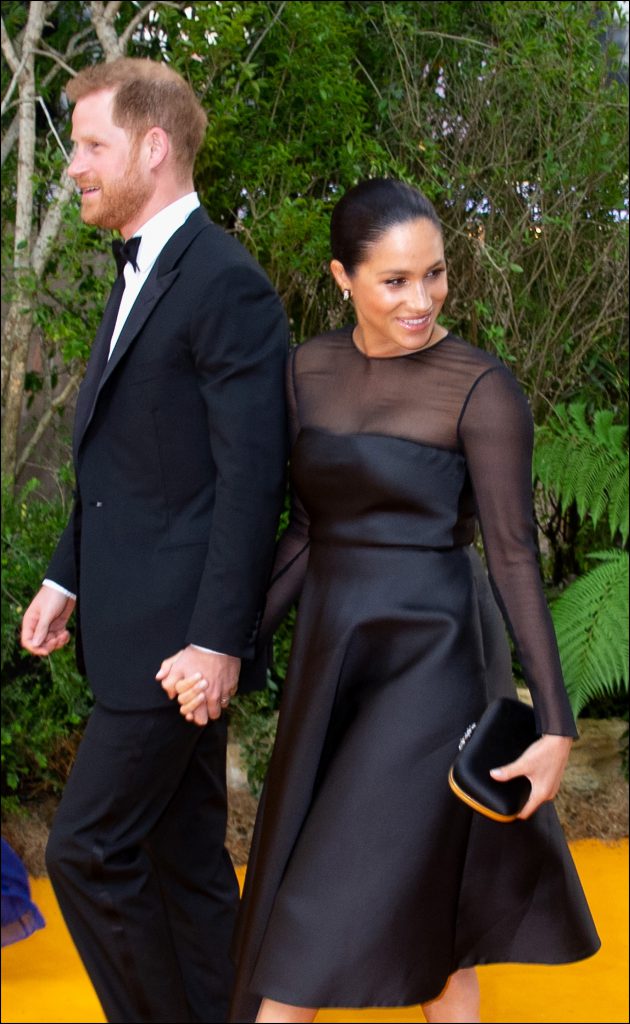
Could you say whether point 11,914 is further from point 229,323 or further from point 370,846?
point 229,323

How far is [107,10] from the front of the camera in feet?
14.9

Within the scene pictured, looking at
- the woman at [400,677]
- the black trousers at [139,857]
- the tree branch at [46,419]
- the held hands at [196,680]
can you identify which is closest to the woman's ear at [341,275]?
the woman at [400,677]

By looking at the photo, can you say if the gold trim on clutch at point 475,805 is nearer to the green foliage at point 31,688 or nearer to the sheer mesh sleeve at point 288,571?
the sheer mesh sleeve at point 288,571

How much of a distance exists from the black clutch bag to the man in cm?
47

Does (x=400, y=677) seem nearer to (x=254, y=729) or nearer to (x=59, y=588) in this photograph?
(x=59, y=588)

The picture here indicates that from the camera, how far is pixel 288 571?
2584mm

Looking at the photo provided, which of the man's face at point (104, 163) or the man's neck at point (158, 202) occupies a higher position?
the man's face at point (104, 163)

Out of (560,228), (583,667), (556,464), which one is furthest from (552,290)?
(583,667)

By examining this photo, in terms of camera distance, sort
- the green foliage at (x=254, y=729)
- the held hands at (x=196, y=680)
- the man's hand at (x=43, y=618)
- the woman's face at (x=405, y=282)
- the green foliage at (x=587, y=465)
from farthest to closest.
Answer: the green foliage at (x=587, y=465)
the green foliage at (x=254, y=729)
the man's hand at (x=43, y=618)
the held hands at (x=196, y=680)
the woman's face at (x=405, y=282)

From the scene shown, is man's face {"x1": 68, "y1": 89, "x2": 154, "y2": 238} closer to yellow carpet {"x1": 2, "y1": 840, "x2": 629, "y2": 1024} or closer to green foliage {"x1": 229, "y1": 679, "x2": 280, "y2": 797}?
yellow carpet {"x1": 2, "y1": 840, "x2": 629, "y2": 1024}

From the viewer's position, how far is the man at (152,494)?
2.42 meters

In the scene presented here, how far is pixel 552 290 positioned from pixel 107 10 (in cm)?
195

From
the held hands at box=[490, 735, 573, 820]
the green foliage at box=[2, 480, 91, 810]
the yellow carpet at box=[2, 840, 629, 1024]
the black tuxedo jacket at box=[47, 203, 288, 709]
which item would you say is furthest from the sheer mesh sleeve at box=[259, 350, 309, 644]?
the green foliage at box=[2, 480, 91, 810]

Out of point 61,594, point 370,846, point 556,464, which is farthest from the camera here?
point 556,464
